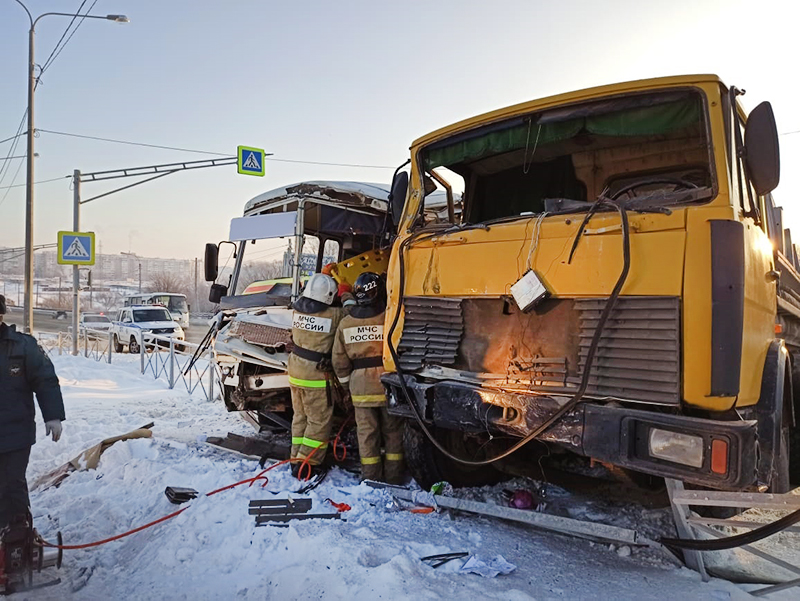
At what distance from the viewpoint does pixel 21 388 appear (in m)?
3.73

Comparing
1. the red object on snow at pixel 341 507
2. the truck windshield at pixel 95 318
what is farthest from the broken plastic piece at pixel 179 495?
the truck windshield at pixel 95 318

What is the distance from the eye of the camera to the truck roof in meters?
3.31

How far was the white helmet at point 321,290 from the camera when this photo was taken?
504cm

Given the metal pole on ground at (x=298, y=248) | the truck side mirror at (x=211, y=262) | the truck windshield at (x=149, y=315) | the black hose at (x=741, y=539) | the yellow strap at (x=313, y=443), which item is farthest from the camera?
the truck windshield at (x=149, y=315)

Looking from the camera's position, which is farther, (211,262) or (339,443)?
Result: (211,262)

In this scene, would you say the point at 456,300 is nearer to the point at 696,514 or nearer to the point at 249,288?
the point at 696,514

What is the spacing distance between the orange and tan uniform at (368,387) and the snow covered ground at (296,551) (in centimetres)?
35

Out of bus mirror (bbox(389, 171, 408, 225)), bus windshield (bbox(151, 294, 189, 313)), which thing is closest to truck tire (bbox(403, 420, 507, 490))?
bus mirror (bbox(389, 171, 408, 225))

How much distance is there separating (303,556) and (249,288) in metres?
4.21

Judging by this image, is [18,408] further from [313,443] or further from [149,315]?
[149,315]

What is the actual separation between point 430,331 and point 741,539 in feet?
6.73

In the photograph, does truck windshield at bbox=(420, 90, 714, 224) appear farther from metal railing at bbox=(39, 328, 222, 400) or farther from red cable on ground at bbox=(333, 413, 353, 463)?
metal railing at bbox=(39, 328, 222, 400)

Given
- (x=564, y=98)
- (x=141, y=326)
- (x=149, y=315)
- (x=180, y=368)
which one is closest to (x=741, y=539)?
(x=564, y=98)

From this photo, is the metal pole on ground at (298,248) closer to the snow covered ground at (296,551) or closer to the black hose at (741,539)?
the snow covered ground at (296,551)
